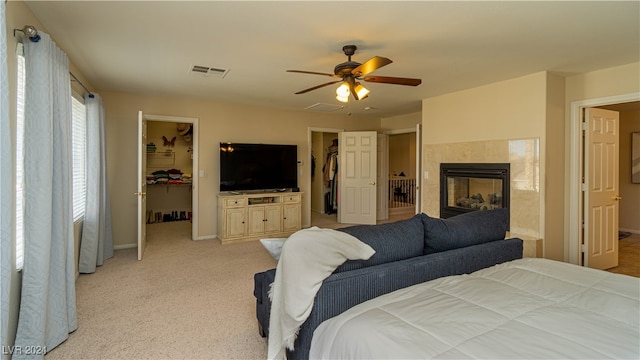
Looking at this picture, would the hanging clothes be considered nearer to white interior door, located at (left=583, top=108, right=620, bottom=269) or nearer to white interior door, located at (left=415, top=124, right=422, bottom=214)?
white interior door, located at (left=415, top=124, right=422, bottom=214)

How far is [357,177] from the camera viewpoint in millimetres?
6809

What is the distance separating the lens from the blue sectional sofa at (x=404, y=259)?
1.59 meters

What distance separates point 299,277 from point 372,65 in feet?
5.65

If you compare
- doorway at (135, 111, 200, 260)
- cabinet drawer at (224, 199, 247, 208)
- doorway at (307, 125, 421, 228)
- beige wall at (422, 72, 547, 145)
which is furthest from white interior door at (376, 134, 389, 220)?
doorway at (135, 111, 200, 260)

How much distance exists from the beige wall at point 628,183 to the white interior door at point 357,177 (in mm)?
4804

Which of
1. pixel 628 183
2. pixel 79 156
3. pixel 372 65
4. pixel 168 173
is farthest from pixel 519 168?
pixel 168 173

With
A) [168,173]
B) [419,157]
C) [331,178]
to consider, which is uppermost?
[419,157]

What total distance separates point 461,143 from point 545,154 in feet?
3.56

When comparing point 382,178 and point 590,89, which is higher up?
point 590,89

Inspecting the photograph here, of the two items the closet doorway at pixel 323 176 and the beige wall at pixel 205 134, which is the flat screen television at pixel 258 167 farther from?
the closet doorway at pixel 323 176

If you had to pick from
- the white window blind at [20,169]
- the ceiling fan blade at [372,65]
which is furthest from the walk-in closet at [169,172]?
the ceiling fan blade at [372,65]

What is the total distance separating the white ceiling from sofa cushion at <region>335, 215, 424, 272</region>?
1.49 metres

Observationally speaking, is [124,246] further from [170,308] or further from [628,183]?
[628,183]

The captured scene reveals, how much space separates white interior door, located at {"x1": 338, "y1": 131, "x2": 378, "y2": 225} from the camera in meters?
6.73
